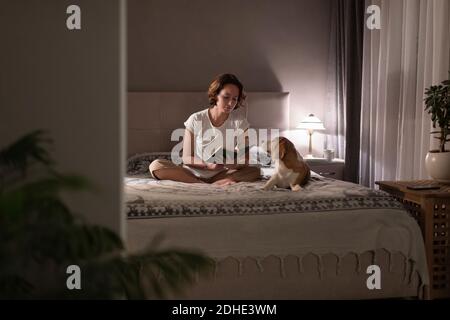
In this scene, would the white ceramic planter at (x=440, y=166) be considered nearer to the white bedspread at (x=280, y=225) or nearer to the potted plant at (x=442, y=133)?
the potted plant at (x=442, y=133)

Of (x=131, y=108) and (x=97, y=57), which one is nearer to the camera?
(x=97, y=57)

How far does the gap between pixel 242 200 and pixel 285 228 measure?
0.24 meters

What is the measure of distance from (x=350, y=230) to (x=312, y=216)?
0.19 meters

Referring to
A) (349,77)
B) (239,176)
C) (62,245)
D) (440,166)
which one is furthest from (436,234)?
(349,77)

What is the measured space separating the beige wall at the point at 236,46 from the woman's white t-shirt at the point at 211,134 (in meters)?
1.38

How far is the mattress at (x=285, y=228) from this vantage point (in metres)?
2.29

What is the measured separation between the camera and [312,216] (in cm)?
237

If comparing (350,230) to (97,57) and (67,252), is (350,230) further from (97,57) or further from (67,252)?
(67,252)

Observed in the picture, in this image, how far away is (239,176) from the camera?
10.1ft

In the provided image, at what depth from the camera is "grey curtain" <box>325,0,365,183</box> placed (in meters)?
4.59

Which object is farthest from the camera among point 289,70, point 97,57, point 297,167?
point 289,70
